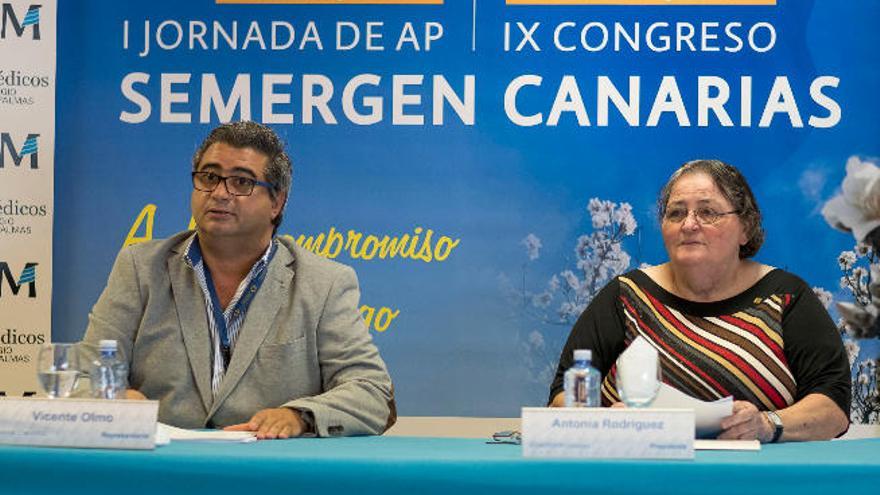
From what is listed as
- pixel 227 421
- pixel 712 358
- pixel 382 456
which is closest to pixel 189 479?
pixel 382 456

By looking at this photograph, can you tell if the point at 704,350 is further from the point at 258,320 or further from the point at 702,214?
the point at 258,320

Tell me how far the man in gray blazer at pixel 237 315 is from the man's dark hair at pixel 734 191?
955 millimetres

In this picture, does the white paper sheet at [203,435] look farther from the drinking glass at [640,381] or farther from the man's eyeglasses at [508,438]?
the drinking glass at [640,381]

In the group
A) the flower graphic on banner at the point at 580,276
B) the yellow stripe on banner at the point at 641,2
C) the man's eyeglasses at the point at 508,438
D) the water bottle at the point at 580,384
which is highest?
the yellow stripe on banner at the point at 641,2

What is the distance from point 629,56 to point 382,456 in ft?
9.53

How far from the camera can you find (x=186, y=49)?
472cm

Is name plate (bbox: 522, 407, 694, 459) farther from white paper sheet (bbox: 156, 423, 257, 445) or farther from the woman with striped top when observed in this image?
the woman with striped top

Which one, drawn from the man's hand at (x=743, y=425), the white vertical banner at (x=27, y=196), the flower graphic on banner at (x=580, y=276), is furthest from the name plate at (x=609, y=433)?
the white vertical banner at (x=27, y=196)

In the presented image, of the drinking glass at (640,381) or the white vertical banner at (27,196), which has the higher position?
the white vertical banner at (27,196)

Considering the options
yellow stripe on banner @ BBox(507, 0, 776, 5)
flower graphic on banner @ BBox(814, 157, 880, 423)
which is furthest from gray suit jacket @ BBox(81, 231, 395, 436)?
flower graphic on banner @ BBox(814, 157, 880, 423)

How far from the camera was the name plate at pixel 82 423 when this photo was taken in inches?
82.5

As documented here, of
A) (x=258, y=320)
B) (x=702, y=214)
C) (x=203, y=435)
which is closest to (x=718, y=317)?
(x=702, y=214)

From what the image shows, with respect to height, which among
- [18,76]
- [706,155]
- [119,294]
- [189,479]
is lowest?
[189,479]

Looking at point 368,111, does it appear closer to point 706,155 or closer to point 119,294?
point 706,155
